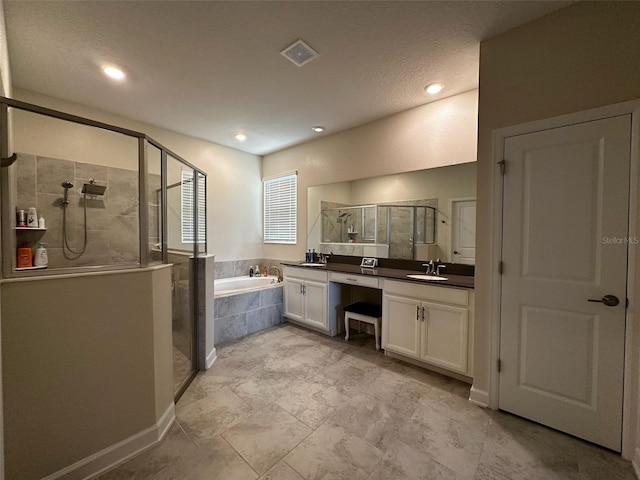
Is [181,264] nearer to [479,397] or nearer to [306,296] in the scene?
[306,296]

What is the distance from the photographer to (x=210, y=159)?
407cm

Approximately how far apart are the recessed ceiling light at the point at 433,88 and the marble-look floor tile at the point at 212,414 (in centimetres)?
319

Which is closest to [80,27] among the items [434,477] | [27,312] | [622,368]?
[27,312]

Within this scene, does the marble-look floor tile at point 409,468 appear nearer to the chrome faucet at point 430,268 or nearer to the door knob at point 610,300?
the door knob at point 610,300

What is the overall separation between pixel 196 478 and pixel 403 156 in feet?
10.6

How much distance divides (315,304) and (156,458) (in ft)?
7.09

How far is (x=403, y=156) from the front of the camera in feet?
9.99

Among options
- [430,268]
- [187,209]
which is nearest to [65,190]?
[187,209]

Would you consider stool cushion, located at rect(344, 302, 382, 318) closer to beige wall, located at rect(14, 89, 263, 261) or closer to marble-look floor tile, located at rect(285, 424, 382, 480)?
marble-look floor tile, located at rect(285, 424, 382, 480)

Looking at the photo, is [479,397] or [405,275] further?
[405,275]

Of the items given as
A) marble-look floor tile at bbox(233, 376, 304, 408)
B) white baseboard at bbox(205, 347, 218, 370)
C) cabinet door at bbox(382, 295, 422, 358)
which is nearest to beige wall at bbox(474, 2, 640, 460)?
cabinet door at bbox(382, 295, 422, 358)

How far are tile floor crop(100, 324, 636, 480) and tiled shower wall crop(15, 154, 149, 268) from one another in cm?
161

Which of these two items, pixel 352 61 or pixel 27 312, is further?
pixel 352 61

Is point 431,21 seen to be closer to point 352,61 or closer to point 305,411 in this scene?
point 352,61
